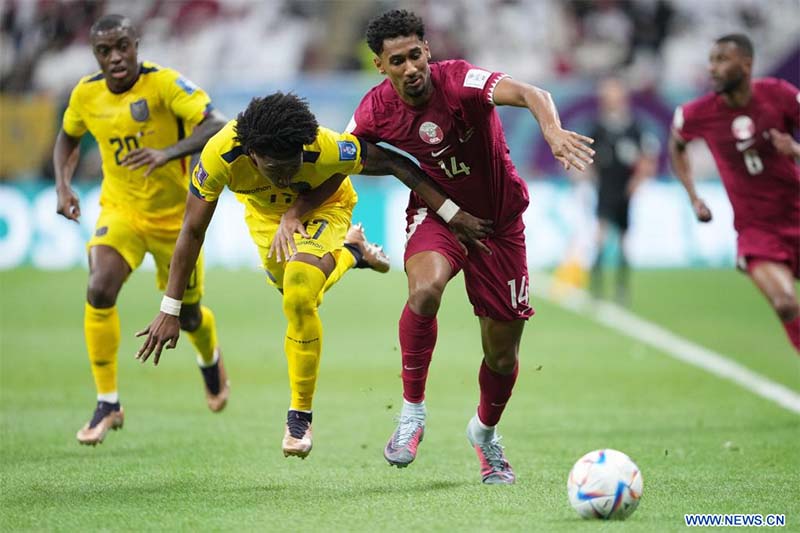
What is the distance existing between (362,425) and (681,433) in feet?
7.39

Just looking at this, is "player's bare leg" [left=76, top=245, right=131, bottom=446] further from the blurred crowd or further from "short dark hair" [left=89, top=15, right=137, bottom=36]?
the blurred crowd

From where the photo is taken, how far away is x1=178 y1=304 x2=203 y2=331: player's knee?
927 cm

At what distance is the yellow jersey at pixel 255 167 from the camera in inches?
267

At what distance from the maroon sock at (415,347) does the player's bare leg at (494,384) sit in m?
0.42

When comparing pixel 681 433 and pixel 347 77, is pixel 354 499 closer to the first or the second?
pixel 681 433

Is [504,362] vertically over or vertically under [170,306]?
under

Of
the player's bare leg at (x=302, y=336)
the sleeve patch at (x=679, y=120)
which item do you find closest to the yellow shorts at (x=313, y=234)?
the player's bare leg at (x=302, y=336)

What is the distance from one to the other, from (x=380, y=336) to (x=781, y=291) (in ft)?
20.4

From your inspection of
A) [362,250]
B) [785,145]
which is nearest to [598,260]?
[785,145]

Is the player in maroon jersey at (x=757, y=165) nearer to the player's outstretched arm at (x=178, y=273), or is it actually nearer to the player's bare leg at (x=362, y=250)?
the player's bare leg at (x=362, y=250)

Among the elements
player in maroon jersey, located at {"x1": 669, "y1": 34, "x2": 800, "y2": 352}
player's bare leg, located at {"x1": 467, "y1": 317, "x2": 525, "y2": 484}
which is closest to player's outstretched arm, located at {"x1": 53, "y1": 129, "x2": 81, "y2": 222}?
player's bare leg, located at {"x1": 467, "y1": 317, "x2": 525, "y2": 484}

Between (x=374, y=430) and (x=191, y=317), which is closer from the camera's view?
(x=374, y=430)

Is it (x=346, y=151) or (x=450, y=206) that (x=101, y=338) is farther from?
(x=450, y=206)

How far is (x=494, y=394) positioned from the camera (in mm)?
7234
